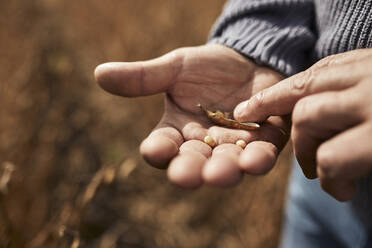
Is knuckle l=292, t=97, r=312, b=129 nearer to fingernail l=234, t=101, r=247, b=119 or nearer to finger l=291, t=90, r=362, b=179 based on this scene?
finger l=291, t=90, r=362, b=179

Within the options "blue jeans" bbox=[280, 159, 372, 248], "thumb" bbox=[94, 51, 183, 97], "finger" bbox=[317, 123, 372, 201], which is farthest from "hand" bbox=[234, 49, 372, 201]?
"blue jeans" bbox=[280, 159, 372, 248]

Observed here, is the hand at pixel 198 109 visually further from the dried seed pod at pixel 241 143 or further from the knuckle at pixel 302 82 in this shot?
the knuckle at pixel 302 82

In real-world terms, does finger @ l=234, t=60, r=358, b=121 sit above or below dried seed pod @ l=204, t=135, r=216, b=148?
above

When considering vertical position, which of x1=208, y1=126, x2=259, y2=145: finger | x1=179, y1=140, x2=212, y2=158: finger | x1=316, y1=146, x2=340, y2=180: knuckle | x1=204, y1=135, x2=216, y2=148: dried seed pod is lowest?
x1=208, y1=126, x2=259, y2=145: finger

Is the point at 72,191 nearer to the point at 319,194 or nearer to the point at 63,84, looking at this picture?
the point at 63,84

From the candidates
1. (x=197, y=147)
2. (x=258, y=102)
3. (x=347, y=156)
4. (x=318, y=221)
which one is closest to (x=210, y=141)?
(x=197, y=147)

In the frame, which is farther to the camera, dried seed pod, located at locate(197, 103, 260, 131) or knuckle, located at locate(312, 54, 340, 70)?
dried seed pod, located at locate(197, 103, 260, 131)

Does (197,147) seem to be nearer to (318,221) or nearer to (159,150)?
(159,150)

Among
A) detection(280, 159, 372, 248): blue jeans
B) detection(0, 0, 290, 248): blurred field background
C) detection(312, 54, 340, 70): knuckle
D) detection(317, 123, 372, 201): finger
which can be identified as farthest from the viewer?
detection(0, 0, 290, 248): blurred field background

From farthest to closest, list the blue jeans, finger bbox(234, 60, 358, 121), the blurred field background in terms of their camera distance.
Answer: the blurred field background, the blue jeans, finger bbox(234, 60, 358, 121)
